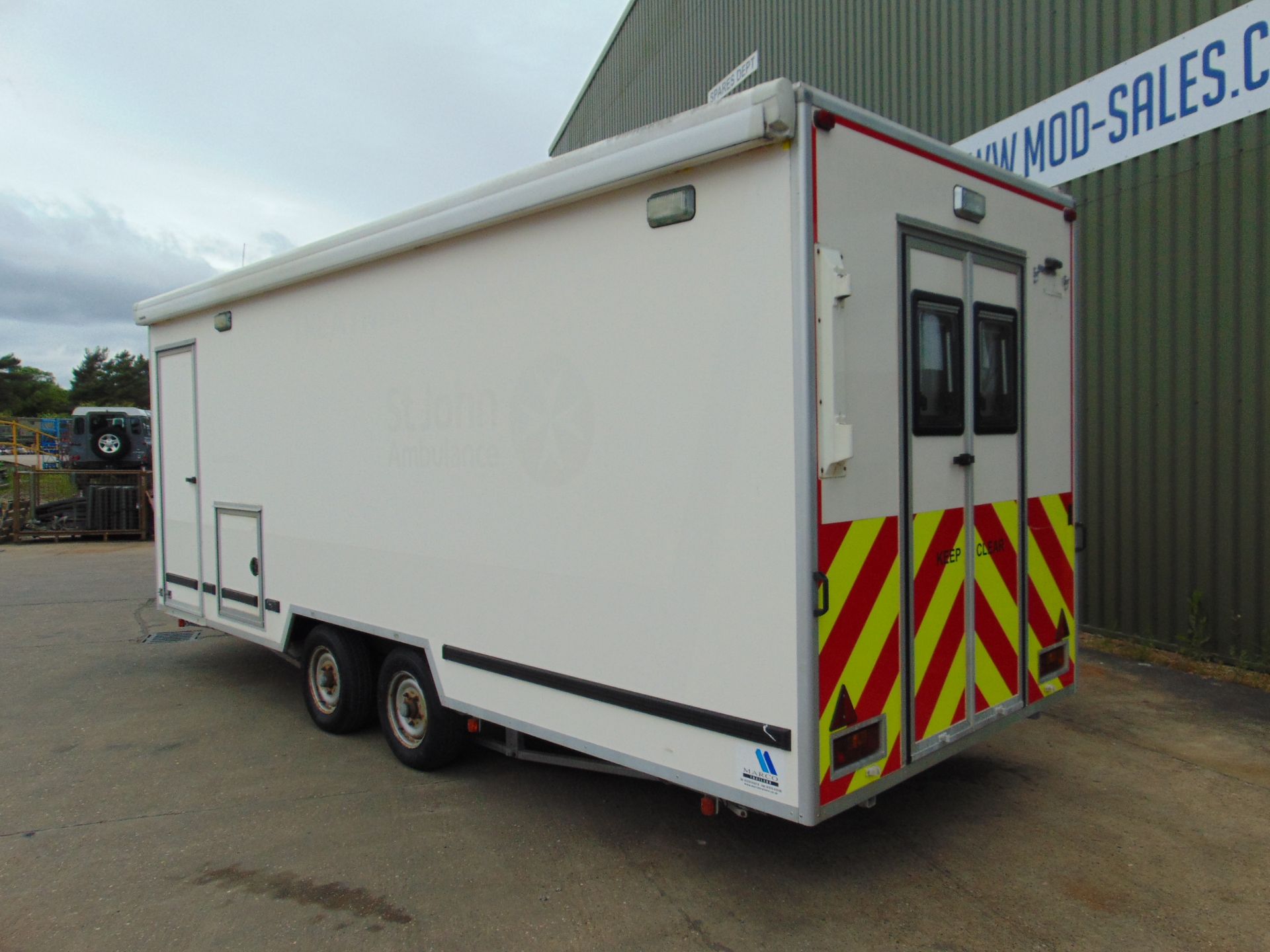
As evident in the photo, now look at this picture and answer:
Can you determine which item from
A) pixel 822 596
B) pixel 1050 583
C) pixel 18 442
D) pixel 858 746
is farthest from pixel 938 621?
pixel 18 442

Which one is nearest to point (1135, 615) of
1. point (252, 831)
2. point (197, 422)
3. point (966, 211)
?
point (966, 211)

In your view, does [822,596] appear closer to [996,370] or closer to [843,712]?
[843,712]

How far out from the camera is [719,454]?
3189mm

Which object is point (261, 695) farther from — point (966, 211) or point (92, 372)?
point (92, 372)

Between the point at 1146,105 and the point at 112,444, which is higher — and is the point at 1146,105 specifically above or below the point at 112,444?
above

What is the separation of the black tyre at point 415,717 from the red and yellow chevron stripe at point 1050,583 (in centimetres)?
284

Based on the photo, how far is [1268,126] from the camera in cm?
575

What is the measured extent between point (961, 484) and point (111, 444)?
78.8 ft

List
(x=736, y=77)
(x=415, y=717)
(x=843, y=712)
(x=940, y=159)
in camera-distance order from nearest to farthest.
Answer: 1. (x=843, y=712)
2. (x=940, y=159)
3. (x=415, y=717)
4. (x=736, y=77)

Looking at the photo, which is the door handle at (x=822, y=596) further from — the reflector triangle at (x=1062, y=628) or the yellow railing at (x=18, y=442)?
the yellow railing at (x=18, y=442)

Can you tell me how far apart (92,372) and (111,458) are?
7418 cm

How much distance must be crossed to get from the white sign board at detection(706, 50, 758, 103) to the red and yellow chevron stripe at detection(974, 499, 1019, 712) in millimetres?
8528

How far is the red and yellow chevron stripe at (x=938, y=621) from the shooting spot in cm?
346

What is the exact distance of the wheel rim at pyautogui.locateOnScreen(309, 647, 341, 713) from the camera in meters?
5.39
